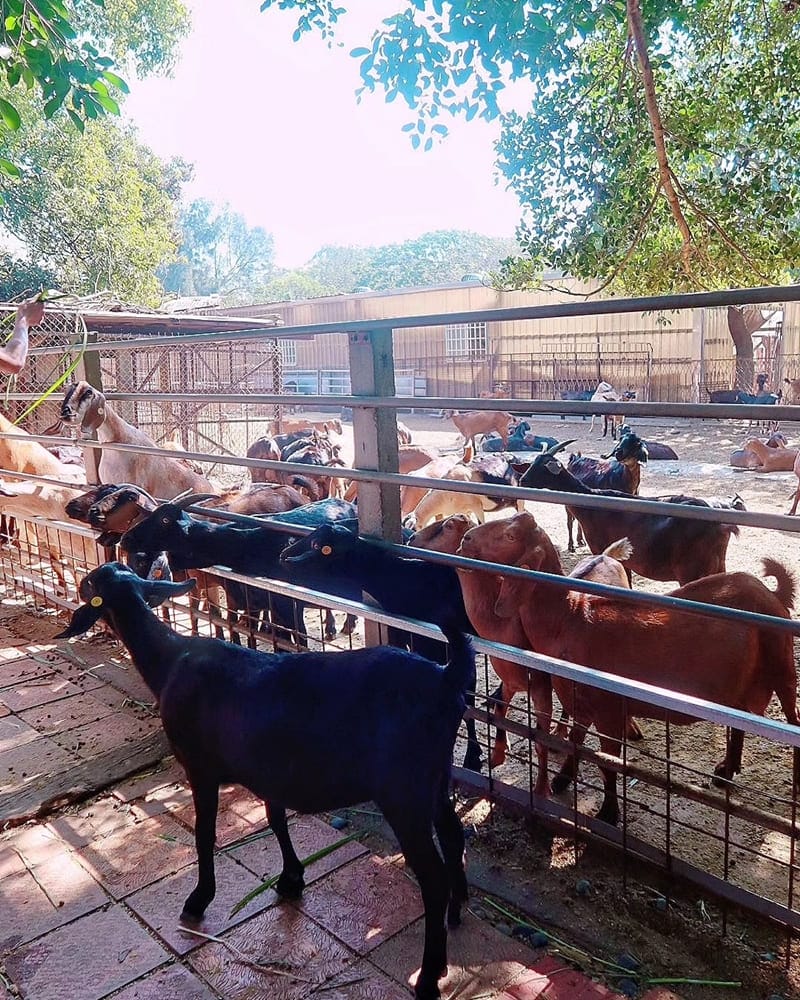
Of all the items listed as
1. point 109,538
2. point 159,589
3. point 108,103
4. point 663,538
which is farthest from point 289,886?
point 663,538

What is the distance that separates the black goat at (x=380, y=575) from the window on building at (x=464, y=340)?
1059 inches

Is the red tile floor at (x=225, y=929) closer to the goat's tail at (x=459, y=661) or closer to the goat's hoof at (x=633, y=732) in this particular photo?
the goat's tail at (x=459, y=661)

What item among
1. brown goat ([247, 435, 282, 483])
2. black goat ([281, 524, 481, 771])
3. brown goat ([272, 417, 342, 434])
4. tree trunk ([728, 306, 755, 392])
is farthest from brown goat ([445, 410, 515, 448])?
black goat ([281, 524, 481, 771])

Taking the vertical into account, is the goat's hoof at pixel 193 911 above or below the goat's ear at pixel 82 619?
below

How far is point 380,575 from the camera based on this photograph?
124 inches

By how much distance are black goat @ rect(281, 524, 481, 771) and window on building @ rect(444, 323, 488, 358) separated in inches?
1059

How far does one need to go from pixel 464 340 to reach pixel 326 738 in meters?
30.3

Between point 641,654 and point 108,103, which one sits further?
point 108,103

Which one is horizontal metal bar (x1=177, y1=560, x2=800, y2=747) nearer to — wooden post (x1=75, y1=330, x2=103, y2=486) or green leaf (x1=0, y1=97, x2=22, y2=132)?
green leaf (x1=0, y1=97, x2=22, y2=132)

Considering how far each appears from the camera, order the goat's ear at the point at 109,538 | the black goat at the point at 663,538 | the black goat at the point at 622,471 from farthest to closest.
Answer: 1. the black goat at the point at 622,471
2. the black goat at the point at 663,538
3. the goat's ear at the point at 109,538

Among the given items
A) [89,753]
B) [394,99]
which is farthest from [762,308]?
[89,753]

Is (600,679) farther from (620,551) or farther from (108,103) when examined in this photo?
(108,103)

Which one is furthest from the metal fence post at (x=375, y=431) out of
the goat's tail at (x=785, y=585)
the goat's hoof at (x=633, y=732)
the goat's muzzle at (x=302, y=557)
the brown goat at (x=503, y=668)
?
the goat's tail at (x=785, y=585)

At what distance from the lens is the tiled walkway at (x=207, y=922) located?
219 centimetres
